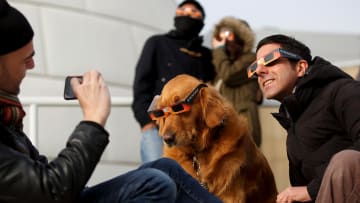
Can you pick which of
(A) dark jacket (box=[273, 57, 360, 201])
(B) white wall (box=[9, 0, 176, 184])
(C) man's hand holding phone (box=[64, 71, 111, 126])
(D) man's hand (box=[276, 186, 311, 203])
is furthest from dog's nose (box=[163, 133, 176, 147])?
(B) white wall (box=[9, 0, 176, 184])

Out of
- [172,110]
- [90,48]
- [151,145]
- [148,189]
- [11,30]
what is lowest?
[90,48]

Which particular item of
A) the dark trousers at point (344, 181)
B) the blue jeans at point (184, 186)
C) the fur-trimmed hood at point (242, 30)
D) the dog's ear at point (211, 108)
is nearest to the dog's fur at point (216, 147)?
the dog's ear at point (211, 108)

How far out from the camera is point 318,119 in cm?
351

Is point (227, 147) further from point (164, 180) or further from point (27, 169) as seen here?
point (27, 169)

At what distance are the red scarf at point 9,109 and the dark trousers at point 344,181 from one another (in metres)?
1.18

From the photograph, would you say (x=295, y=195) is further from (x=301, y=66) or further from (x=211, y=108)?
(x=211, y=108)

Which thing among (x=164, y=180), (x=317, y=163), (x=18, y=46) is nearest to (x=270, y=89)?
(x=317, y=163)

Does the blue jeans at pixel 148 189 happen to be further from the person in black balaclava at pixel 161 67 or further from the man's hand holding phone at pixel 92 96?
the person in black balaclava at pixel 161 67

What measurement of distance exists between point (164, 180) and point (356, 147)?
31.9 inches

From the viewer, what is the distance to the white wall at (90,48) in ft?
40.0

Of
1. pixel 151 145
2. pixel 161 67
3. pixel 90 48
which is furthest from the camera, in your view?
pixel 90 48

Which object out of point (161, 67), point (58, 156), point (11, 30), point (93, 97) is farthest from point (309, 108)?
point (161, 67)

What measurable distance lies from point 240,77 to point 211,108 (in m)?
1.64

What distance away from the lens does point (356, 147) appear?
124 inches
